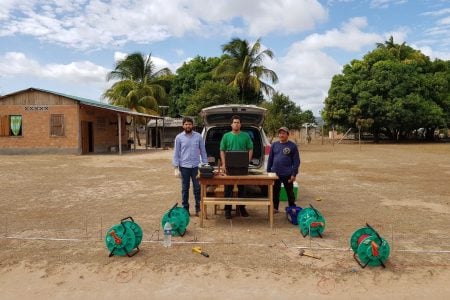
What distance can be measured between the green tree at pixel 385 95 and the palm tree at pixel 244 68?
646 centimetres

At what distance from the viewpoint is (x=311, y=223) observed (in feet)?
16.4

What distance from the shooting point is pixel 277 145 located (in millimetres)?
6195

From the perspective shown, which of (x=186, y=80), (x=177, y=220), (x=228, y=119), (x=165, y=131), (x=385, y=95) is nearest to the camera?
(x=177, y=220)

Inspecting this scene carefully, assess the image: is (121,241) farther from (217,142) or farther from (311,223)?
(217,142)

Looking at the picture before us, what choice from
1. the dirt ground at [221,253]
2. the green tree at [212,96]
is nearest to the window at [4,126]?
the green tree at [212,96]

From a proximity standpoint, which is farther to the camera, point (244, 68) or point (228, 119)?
point (244, 68)

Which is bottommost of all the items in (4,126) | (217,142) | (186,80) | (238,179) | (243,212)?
(243,212)

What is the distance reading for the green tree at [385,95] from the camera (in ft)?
110

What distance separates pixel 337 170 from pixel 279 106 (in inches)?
639

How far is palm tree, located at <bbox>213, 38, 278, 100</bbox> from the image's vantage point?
34281mm

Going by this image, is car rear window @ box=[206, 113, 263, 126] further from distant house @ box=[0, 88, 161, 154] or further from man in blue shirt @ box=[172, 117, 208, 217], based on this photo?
distant house @ box=[0, 88, 161, 154]

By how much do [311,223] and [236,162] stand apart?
1.34 m

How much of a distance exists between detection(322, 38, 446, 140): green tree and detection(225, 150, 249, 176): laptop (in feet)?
100.0

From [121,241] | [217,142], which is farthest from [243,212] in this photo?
[121,241]
